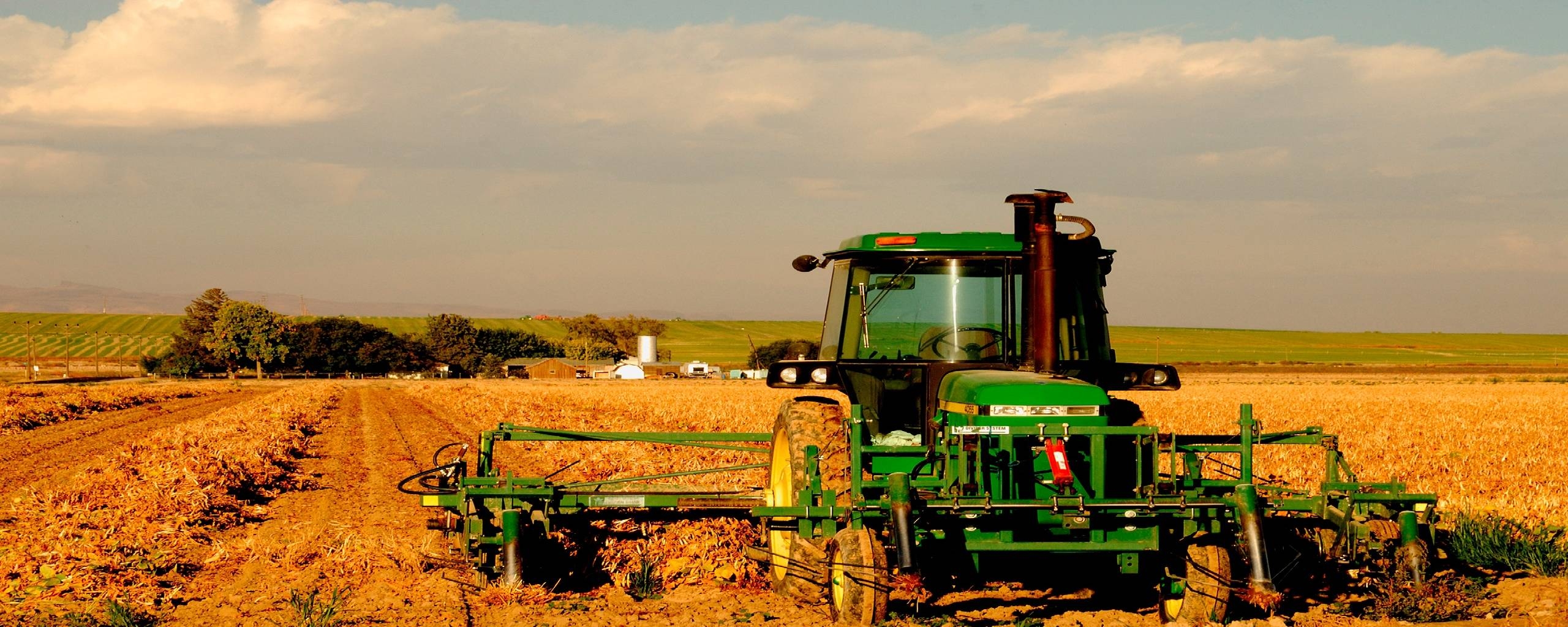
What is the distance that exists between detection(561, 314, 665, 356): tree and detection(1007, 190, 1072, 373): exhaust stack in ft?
379

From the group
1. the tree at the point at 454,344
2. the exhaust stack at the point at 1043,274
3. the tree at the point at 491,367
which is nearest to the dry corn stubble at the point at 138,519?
the exhaust stack at the point at 1043,274

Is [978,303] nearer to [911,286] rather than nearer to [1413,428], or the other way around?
[911,286]

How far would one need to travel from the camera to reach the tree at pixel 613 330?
Result: 12325 cm

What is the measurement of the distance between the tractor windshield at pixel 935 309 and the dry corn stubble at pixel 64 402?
2335 centimetres

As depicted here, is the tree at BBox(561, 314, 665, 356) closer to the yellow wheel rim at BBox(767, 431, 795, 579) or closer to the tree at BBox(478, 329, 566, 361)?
the tree at BBox(478, 329, 566, 361)

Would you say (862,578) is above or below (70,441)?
above

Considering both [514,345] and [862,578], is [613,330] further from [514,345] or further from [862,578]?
[862,578]

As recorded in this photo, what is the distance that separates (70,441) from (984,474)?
2127 cm

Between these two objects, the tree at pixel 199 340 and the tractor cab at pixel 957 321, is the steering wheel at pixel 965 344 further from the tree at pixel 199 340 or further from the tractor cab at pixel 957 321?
the tree at pixel 199 340

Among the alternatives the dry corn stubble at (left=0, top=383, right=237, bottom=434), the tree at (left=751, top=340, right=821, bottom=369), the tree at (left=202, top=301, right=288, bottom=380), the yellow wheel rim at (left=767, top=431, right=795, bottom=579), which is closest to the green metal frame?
the yellow wheel rim at (left=767, top=431, right=795, bottom=579)

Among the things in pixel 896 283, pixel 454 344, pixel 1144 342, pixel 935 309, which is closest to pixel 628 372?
pixel 454 344

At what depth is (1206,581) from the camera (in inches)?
265

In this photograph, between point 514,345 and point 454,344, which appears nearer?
point 454,344

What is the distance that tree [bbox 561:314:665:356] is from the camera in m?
123
